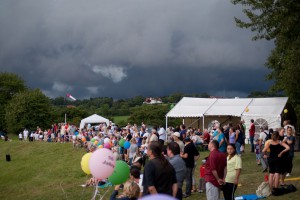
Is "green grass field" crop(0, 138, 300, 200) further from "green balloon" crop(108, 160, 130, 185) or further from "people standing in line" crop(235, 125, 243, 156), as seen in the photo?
"green balloon" crop(108, 160, 130, 185)

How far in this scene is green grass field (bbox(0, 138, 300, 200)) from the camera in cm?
1401

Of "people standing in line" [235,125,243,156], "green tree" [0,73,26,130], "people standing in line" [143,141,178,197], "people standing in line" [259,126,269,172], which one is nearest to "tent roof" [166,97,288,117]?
"people standing in line" [235,125,243,156]

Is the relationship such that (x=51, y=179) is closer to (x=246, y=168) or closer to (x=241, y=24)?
(x=246, y=168)

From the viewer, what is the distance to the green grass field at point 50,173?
46.0ft

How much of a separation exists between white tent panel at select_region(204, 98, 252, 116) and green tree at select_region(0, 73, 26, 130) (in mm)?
52183

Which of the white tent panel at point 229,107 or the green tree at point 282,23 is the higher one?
the green tree at point 282,23

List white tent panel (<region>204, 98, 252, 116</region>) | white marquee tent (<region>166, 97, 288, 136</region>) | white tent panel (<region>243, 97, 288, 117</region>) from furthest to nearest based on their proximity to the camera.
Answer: white tent panel (<region>204, 98, 252, 116</region>)
white tent panel (<region>243, 97, 288, 117</region>)
white marquee tent (<region>166, 97, 288, 136</region>)

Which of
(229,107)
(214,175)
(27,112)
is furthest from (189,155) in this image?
(27,112)

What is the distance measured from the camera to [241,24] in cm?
1755

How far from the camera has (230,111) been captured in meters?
28.0

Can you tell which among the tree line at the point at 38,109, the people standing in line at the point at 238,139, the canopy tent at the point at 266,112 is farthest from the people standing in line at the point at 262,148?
the tree line at the point at 38,109

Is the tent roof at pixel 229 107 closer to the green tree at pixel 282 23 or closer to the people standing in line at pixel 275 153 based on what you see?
the green tree at pixel 282 23

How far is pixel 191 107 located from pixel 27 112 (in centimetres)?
4103

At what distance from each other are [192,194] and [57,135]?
25.1 m
